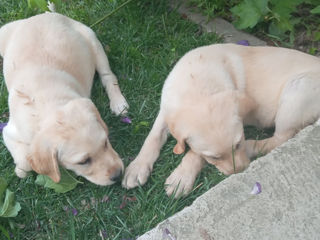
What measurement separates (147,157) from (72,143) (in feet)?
2.70

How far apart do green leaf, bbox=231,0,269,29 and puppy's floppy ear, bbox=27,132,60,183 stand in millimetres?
2417

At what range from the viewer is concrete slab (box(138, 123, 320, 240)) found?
2424 millimetres

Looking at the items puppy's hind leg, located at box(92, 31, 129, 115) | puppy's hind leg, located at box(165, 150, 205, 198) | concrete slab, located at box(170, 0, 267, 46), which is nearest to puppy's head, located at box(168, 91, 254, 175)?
Result: puppy's hind leg, located at box(165, 150, 205, 198)

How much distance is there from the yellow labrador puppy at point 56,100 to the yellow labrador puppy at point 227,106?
1.66 ft

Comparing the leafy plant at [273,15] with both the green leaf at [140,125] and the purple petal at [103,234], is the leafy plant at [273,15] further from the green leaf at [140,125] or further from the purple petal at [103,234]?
the purple petal at [103,234]

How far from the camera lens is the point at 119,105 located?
13.8ft

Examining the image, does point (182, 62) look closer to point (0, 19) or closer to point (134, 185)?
point (134, 185)

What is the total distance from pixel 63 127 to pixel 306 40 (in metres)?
3.07

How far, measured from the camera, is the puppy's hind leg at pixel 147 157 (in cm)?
350

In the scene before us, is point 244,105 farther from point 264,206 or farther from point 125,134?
point 125,134

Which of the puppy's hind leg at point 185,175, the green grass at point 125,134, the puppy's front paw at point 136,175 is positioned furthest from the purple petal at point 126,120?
the puppy's hind leg at point 185,175

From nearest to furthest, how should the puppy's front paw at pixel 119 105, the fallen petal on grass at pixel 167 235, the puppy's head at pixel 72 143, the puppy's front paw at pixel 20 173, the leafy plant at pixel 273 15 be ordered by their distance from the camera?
the fallen petal on grass at pixel 167 235 → the puppy's head at pixel 72 143 → the puppy's front paw at pixel 20 173 → the puppy's front paw at pixel 119 105 → the leafy plant at pixel 273 15

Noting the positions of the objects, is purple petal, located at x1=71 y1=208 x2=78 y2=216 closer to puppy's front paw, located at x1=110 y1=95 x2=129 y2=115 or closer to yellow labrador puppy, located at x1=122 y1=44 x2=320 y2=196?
yellow labrador puppy, located at x1=122 y1=44 x2=320 y2=196

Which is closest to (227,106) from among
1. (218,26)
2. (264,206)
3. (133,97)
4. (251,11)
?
(264,206)
